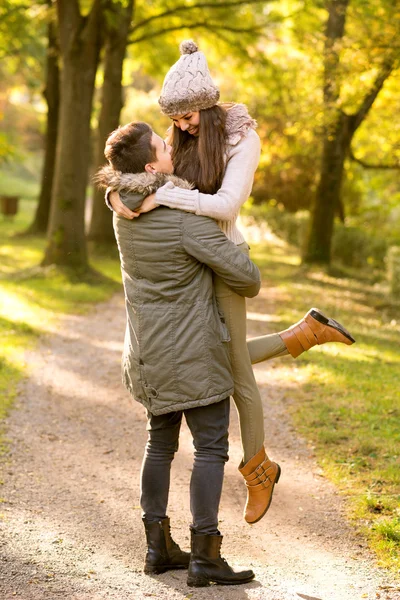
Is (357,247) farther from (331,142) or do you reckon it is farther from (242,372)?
(242,372)

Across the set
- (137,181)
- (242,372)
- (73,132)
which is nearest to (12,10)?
(73,132)

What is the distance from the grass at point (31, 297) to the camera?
8.22 metres

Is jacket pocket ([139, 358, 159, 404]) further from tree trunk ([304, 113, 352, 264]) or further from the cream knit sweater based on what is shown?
tree trunk ([304, 113, 352, 264])

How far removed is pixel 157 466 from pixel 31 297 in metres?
8.89

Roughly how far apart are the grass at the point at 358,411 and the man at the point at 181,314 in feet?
3.46

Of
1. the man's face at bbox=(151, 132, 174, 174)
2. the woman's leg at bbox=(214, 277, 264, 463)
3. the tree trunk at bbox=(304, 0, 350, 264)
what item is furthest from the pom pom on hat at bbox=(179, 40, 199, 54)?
the tree trunk at bbox=(304, 0, 350, 264)

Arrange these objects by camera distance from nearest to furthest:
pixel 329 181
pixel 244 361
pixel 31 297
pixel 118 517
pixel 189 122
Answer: pixel 189 122 < pixel 244 361 < pixel 118 517 < pixel 31 297 < pixel 329 181

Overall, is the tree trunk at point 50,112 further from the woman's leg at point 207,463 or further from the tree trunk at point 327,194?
the woman's leg at point 207,463

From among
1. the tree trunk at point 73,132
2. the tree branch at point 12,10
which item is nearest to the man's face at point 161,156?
the tree trunk at point 73,132

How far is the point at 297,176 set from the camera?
26375 millimetres

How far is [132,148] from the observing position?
3504 mm

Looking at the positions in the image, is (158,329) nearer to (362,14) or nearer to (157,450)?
(157,450)

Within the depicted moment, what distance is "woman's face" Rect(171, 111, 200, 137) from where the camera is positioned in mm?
3721

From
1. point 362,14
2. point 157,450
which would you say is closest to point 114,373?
point 157,450
